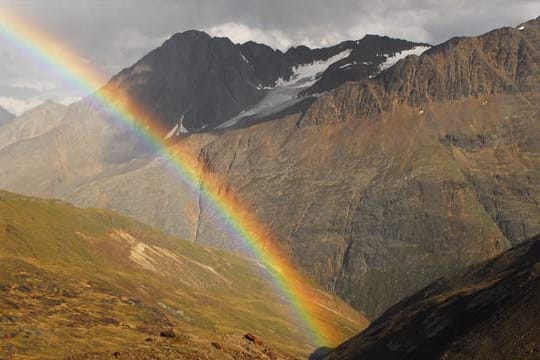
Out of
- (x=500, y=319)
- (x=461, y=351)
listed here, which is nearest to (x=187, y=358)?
(x=461, y=351)

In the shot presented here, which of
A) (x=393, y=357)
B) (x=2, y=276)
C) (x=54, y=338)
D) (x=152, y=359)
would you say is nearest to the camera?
(x=152, y=359)

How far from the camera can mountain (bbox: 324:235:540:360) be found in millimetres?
94875

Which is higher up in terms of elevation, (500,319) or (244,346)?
(500,319)

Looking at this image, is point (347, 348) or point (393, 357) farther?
point (347, 348)

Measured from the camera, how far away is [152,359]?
88.9 m

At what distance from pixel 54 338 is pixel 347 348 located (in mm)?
71764

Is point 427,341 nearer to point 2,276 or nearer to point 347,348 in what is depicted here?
point 347,348

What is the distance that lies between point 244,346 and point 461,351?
37777 mm

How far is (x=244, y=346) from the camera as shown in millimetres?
115500

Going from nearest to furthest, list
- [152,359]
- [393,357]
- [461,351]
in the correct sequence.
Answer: [152,359]
[461,351]
[393,357]

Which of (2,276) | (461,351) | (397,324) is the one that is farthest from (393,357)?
(2,276)

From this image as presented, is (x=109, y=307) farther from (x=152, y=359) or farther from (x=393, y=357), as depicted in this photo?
(x=152, y=359)

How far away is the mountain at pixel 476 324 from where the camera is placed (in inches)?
3735

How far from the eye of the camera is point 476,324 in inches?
4309
